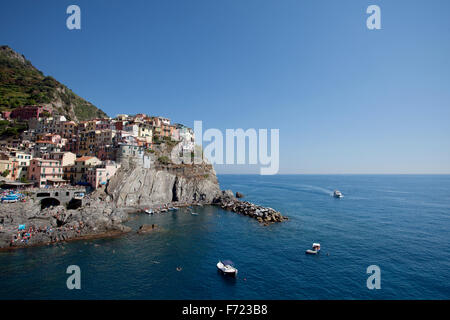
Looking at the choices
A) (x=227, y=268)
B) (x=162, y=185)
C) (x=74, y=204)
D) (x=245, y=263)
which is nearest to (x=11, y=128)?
(x=74, y=204)

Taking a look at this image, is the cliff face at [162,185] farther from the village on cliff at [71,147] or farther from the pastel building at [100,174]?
the village on cliff at [71,147]

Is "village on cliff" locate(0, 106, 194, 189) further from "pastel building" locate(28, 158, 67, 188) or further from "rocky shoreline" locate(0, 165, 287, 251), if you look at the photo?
"rocky shoreline" locate(0, 165, 287, 251)

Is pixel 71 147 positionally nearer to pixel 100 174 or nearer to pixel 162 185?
pixel 100 174

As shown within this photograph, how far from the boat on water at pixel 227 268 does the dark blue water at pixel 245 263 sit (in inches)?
30.6

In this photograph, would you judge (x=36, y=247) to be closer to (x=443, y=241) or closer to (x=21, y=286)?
(x=21, y=286)

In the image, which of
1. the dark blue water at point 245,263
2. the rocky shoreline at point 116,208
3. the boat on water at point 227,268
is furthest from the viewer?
the rocky shoreline at point 116,208

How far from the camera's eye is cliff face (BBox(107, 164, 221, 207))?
6494cm

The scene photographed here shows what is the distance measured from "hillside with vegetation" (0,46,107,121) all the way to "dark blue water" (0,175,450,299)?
92.4 metres

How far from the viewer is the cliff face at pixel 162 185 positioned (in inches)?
2557

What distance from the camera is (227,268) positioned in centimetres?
3003

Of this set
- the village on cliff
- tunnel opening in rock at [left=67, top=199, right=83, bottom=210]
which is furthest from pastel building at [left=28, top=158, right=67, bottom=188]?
tunnel opening in rock at [left=67, top=199, right=83, bottom=210]

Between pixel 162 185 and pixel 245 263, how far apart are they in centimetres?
4987

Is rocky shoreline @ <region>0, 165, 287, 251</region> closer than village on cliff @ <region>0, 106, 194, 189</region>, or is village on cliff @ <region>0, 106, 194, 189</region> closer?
rocky shoreline @ <region>0, 165, 287, 251</region>

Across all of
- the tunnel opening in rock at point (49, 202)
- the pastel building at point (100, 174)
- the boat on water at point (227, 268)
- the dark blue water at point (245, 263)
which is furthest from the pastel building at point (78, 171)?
the boat on water at point (227, 268)
